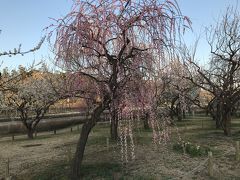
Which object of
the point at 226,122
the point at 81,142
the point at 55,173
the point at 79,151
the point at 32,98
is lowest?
the point at 55,173

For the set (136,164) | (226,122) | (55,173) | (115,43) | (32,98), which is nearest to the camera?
(115,43)

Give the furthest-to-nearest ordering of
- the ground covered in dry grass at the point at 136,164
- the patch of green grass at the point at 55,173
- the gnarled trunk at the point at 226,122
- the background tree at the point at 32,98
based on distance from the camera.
Answer: the background tree at the point at 32,98 → the gnarled trunk at the point at 226,122 → the patch of green grass at the point at 55,173 → the ground covered in dry grass at the point at 136,164

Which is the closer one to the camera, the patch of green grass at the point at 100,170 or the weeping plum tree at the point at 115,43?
the weeping plum tree at the point at 115,43

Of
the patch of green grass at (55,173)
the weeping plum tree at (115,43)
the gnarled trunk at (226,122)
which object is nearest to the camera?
the weeping plum tree at (115,43)

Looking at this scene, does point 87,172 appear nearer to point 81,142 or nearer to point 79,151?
point 79,151

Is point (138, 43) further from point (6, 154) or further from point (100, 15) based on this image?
point (6, 154)

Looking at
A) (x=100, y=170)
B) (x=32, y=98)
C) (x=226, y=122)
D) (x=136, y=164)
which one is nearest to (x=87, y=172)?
(x=100, y=170)

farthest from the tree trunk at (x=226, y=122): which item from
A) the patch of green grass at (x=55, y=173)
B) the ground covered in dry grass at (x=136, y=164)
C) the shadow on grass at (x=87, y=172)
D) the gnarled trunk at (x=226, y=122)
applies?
the patch of green grass at (x=55, y=173)

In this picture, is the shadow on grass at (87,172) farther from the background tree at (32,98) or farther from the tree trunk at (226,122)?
the background tree at (32,98)

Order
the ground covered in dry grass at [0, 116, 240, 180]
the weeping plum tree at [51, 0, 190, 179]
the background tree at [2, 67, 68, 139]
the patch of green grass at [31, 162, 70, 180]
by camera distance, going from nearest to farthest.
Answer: the weeping plum tree at [51, 0, 190, 179] → the ground covered in dry grass at [0, 116, 240, 180] → the patch of green grass at [31, 162, 70, 180] → the background tree at [2, 67, 68, 139]

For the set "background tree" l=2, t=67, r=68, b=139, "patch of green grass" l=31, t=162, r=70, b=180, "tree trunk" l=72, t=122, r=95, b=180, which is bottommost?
"patch of green grass" l=31, t=162, r=70, b=180

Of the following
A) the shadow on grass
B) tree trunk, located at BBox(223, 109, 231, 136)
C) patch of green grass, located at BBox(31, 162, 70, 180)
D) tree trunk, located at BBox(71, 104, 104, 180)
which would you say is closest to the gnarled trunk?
tree trunk, located at BBox(223, 109, 231, 136)

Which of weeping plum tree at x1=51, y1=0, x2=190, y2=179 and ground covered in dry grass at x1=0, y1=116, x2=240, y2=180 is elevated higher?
weeping plum tree at x1=51, y1=0, x2=190, y2=179

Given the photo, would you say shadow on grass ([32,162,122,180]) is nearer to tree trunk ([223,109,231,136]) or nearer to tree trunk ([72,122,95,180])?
tree trunk ([72,122,95,180])
